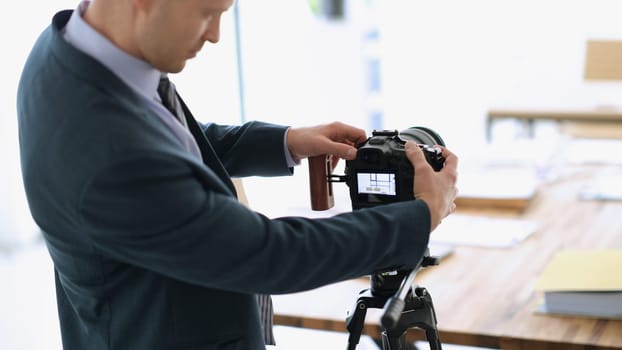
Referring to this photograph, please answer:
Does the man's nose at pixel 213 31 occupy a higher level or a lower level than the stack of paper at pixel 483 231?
higher

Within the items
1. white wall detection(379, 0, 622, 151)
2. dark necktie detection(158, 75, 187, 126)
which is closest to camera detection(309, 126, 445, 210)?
dark necktie detection(158, 75, 187, 126)

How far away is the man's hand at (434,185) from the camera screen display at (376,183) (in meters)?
0.05

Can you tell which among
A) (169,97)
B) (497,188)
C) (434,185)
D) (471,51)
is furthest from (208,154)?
(471,51)

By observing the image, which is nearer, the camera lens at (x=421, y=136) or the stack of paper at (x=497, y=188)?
the camera lens at (x=421, y=136)

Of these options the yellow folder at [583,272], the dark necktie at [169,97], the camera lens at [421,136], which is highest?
the dark necktie at [169,97]

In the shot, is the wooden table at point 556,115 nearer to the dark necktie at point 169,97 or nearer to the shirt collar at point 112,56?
the dark necktie at point 169,97

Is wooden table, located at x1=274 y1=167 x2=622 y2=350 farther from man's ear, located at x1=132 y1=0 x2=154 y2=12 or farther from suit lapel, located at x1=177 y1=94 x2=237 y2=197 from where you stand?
man's ear, located at x1=132 y1=0 x2=154 y2=12

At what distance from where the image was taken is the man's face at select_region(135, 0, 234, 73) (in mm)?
919

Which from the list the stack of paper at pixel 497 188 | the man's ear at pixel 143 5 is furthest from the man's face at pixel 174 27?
the stack of paper at pixel 497 188

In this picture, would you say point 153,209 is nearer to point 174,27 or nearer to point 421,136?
point 174,27

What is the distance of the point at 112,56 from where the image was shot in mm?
964

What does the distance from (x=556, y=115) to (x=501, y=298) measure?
259 centimetres

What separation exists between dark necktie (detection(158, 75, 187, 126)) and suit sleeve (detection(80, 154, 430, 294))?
202mm

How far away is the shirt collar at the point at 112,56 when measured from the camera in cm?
96
